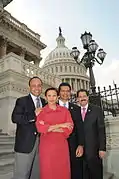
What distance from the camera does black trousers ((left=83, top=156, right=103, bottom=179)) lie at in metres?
3.48

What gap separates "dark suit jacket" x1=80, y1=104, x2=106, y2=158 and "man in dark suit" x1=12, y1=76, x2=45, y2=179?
926 mm

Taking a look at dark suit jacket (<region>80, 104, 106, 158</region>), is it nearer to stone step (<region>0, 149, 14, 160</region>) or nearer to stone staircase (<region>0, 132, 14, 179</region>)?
stone staircase (<region>0, 132, 14, 179</region>)

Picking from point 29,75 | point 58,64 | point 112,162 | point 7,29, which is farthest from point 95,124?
point 58,64

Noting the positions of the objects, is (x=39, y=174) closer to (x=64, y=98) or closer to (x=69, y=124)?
(x=69, y=124)

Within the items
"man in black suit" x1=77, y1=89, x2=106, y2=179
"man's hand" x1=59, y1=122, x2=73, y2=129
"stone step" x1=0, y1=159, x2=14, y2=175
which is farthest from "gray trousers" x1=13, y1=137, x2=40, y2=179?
"stone step" x1=0, y1=159, x2=14, y2=175

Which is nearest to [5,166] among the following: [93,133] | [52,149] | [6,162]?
[6,162]

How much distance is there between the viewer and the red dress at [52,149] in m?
2.70

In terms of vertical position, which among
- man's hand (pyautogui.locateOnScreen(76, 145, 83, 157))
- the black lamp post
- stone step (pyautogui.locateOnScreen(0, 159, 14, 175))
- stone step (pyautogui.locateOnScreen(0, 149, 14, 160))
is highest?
the black lamp post

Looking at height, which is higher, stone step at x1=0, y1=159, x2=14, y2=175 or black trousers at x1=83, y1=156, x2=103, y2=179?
black trousers at x1=83, y1=156, x2=103, y2=179

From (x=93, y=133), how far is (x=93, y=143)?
164 mm

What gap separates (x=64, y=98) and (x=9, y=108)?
7935 millimetres

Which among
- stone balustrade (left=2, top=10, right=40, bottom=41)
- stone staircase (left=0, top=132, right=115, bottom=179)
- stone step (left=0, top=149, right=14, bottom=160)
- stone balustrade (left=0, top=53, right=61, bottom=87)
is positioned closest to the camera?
stone staircase (left=0, top=132, right=115, bottom=179)

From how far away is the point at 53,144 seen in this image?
8.95ft

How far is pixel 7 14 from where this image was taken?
20.7 meters
